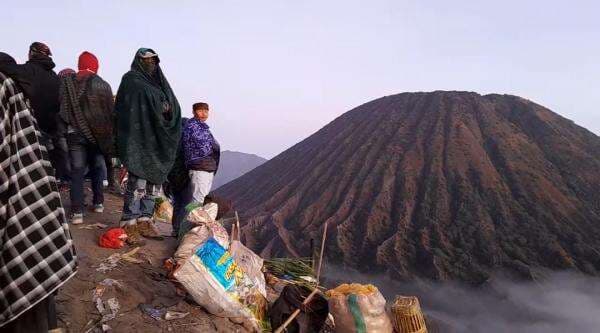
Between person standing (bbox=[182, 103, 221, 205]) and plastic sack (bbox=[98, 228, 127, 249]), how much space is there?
745 mm

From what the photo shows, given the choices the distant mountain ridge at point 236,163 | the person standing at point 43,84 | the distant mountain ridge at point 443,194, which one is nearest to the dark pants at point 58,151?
the person standing at point 43,84

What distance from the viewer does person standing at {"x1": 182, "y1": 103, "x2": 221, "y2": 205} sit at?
170 inches

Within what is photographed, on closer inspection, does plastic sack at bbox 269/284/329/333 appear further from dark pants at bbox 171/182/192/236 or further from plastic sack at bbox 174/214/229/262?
dark pants at bbox 171/182/192/236

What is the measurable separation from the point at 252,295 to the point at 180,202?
162 centimetres

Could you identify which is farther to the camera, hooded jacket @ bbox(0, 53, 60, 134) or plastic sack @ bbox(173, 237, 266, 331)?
hooded jacket @ bbox(0, 53, 60, 134)

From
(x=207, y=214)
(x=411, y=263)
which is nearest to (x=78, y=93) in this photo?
(x=207, y=214)

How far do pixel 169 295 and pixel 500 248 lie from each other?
66.7 feet

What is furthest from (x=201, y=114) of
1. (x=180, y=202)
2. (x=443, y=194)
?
(x=443, y=194)

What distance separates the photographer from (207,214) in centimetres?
354

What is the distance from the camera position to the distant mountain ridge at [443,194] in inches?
803

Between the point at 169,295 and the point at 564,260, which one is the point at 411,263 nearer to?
the point at 564,260

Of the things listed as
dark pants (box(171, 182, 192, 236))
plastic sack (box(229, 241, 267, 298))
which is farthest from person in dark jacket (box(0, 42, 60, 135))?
plastic sack (box(229, 241, 267, 298))

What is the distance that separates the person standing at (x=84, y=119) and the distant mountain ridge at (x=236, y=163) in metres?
77.9

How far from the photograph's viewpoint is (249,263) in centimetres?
372
